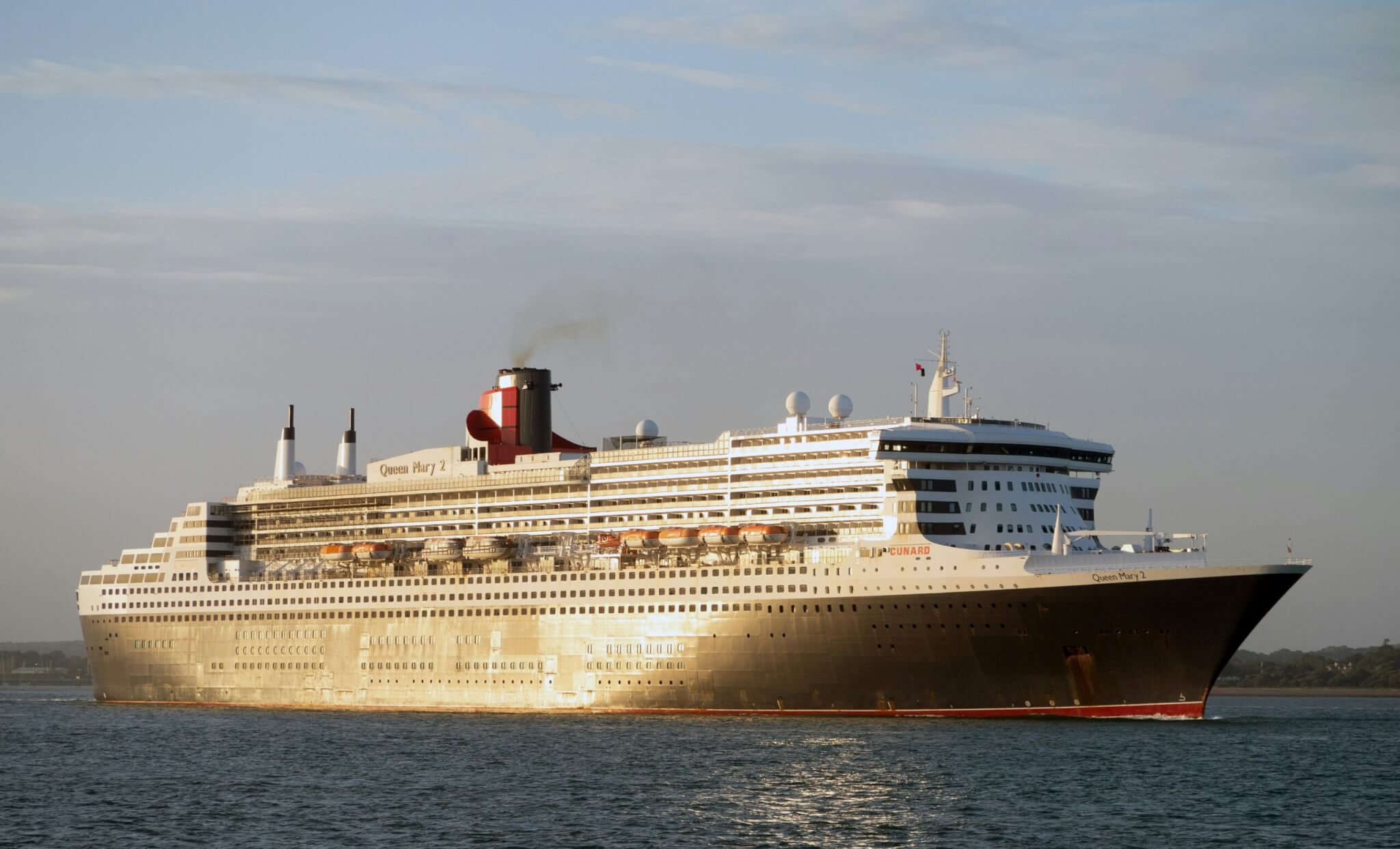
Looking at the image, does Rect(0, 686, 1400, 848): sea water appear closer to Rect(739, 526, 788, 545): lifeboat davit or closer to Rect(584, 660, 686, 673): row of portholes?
Rect(584, 660, 686, 673): row of portholes

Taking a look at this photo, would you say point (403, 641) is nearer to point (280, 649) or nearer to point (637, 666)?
point (280, 649)

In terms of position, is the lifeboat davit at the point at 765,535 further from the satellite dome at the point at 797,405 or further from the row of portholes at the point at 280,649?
the row of portholes at the point at 280,649

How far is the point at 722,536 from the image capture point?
62.8 meters

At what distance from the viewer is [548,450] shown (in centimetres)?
7806

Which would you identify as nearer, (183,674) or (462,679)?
(462,679)

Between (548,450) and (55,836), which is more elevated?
(548,450)

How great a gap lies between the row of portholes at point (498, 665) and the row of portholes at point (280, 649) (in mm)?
8936

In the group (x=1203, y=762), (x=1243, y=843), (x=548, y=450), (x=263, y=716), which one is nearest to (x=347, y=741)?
(x=263, y=716)

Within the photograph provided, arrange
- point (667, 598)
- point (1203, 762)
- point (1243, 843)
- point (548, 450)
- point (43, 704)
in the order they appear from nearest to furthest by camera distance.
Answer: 1. point (1243, 843)
2. point (1203, 762)
3. point (667, 598)
4. point (548, 450)
5. point (43, 704)

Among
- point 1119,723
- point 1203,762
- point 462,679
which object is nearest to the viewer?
point 1203,762

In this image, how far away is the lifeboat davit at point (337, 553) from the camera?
7725 cm

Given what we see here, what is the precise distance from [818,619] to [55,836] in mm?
28204

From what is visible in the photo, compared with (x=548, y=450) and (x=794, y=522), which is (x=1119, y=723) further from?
(x=548, y=450)

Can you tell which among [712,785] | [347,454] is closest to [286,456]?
[347,454]
